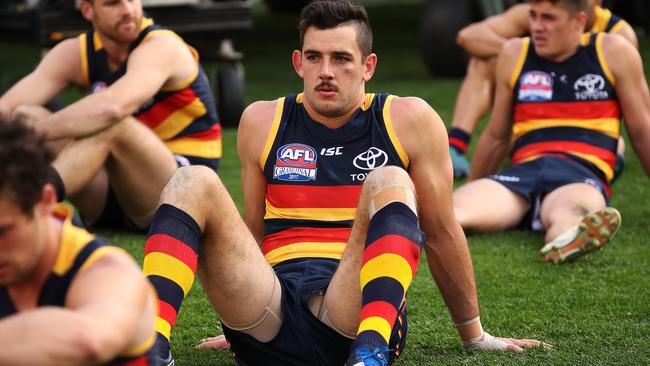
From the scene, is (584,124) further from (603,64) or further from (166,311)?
(166,311)

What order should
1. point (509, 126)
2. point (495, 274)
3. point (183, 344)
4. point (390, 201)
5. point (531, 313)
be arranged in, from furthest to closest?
point (509, 126) → point (495, 274) → point (531, 313) → point (183, 344) → point (390, 201)

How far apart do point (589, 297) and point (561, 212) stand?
1.00 m

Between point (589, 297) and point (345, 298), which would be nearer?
point (345, 298)

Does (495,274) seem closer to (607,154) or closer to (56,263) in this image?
(607,154)

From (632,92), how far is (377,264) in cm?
294

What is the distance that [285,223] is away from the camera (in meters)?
3.80

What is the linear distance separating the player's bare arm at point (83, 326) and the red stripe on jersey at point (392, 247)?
93 cm

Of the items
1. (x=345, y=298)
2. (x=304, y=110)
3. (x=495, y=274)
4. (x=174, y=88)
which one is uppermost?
(x=304, y=110)

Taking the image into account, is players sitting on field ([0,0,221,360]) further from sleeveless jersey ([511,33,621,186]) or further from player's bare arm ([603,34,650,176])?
player's bare arm ([603,34,650,176])

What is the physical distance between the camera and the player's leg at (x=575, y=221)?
4992 millimetres

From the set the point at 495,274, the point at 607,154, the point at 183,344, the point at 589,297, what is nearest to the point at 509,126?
the point at 607,154

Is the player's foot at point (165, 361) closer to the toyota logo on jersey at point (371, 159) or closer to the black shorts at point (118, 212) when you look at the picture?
the toyota logo on jersey at point (371, 159)

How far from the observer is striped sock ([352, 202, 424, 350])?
3236 millimetres

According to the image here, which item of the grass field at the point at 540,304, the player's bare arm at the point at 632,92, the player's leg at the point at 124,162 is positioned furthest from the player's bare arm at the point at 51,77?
the player's bare arm at the point at 632,92
